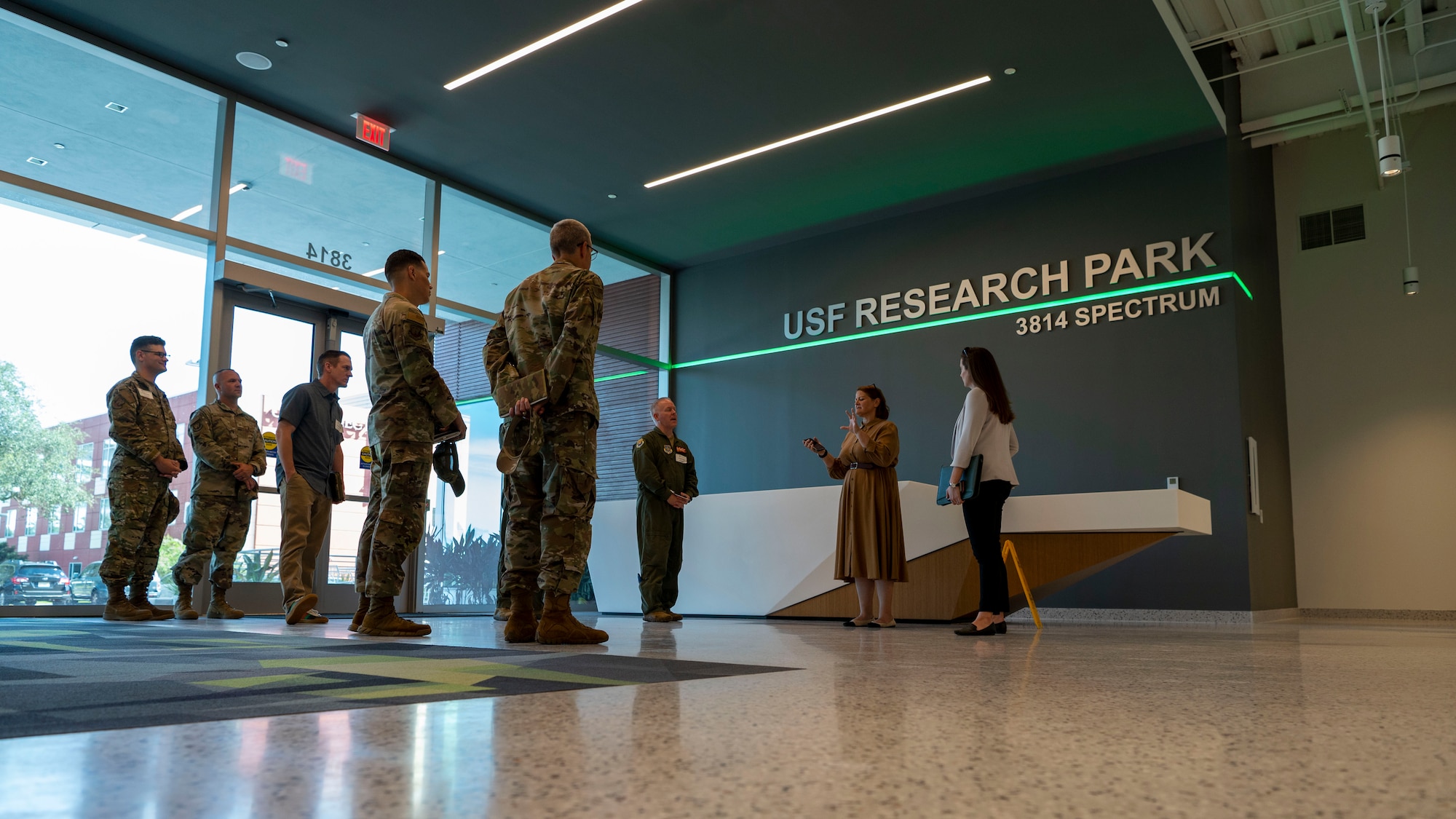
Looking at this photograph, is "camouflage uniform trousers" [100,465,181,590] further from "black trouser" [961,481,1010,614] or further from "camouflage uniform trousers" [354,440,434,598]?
Answer: "black trouser" [961,481,1010,614]

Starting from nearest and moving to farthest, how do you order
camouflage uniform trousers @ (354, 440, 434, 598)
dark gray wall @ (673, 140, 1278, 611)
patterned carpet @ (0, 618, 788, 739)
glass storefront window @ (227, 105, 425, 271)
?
patterned carpet @ (0, 618, 788, 739) < camouflage uniform trousers @ (354, 440, 434, 598) < glass storefront window @ (227, 105, 425, 271) < dark gray wall @ (673, 140, 1278, 611)

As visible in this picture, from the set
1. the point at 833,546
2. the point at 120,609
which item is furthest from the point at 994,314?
the point at 120,609

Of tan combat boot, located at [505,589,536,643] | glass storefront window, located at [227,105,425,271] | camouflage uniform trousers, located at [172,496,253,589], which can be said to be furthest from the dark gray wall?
tan combat boot, located at [505,589,536,643]

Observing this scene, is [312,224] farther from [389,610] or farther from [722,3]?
[389,610]

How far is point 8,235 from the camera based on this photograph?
5.85 meters

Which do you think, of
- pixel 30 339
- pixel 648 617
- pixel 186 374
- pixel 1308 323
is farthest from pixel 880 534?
pixel 1308 323

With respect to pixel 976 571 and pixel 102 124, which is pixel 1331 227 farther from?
pixel 102 124

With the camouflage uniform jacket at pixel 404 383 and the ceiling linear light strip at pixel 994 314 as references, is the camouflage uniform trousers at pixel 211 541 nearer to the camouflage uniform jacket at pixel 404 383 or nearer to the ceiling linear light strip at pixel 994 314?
the camouflage uniform jacket at pixel 404 383

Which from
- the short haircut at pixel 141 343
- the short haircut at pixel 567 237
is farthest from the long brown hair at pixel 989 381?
the short haircut at pixel 141 343

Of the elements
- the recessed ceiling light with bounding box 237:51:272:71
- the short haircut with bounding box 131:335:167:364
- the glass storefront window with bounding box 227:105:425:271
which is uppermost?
the recessed ceiling light with bounding box 237:51:272:71

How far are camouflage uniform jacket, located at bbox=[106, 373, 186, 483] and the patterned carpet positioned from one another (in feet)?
8.13

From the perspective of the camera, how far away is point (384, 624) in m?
3.66

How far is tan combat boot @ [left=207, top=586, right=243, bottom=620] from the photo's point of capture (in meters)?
5.66

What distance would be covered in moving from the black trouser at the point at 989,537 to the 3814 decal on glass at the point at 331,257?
5.38m
